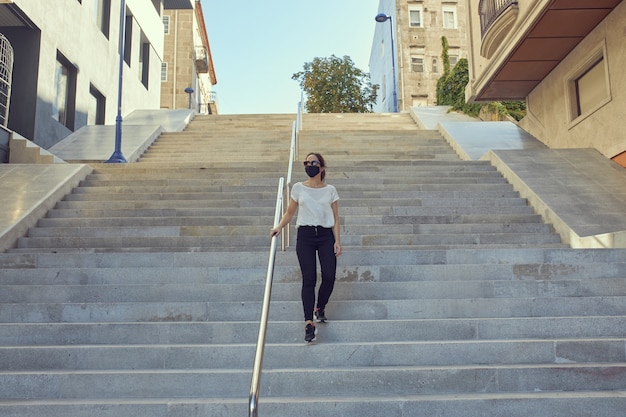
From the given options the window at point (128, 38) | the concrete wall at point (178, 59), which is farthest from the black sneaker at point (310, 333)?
the concrete wall at point (178, 59)

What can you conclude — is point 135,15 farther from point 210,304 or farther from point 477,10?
point 210,304

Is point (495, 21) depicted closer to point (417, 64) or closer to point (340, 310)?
point (340, 310)

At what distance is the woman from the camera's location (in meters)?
4.03

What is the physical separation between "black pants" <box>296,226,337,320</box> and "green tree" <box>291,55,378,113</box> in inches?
1026

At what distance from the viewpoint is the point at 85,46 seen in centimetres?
1683

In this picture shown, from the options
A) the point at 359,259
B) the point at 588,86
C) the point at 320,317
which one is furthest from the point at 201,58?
the point at 320,317

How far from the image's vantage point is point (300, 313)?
458 cm

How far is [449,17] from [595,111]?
25.3 metres

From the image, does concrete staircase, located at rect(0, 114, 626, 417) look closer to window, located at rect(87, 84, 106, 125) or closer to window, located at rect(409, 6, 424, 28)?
window, located at rect(87, 84, 106, 125)

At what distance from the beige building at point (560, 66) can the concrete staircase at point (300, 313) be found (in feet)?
12.3

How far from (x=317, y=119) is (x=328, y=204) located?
47.0 ft

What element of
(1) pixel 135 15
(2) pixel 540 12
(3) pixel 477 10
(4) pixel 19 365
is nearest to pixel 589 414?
(4) pixel 19 365

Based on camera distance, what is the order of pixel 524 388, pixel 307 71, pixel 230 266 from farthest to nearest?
pixel 307 71 → pixel 230 266 → pixel 524 388

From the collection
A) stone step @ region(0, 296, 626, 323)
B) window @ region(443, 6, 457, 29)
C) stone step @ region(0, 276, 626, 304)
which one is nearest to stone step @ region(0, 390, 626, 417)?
stone step @ region(0, 296, 626, 323)
